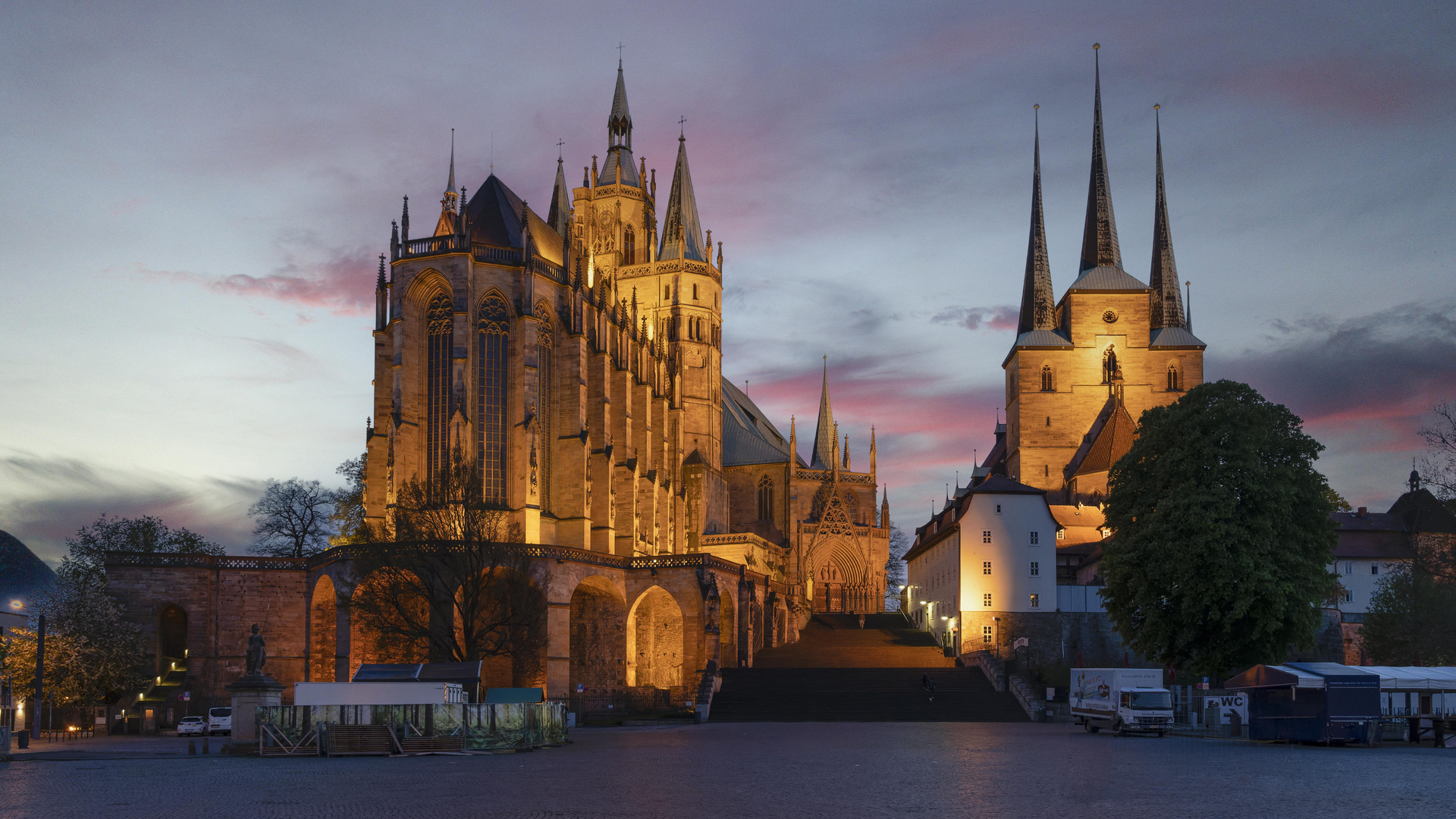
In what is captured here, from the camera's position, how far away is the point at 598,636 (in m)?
53.7

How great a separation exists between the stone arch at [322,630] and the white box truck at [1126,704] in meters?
28.3

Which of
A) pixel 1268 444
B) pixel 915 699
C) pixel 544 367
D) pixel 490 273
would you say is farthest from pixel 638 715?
pixel 1268 444

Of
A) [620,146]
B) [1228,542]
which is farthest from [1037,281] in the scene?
[1228,542]

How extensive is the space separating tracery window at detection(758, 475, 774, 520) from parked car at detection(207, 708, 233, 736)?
→ 48326 millimetres

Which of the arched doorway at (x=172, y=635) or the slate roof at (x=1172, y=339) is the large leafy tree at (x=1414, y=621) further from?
the arched doorway at (x=172, y=635)

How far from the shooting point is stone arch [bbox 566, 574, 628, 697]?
52.4m

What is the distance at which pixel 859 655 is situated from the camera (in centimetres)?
5650

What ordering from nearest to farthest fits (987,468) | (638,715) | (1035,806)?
(1035,806), (638,715), (987,468)

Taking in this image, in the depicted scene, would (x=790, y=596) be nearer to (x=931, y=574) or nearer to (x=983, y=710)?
(x=931, y=574)

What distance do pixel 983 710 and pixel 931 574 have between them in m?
27.7

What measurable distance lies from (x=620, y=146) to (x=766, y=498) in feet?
88.5

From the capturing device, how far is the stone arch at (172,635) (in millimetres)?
49781

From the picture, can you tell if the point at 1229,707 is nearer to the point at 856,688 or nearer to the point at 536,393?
the point at 856,688

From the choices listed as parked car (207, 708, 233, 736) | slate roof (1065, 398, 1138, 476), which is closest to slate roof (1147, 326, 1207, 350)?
slate roof (1065, 398, 1138, 476)
